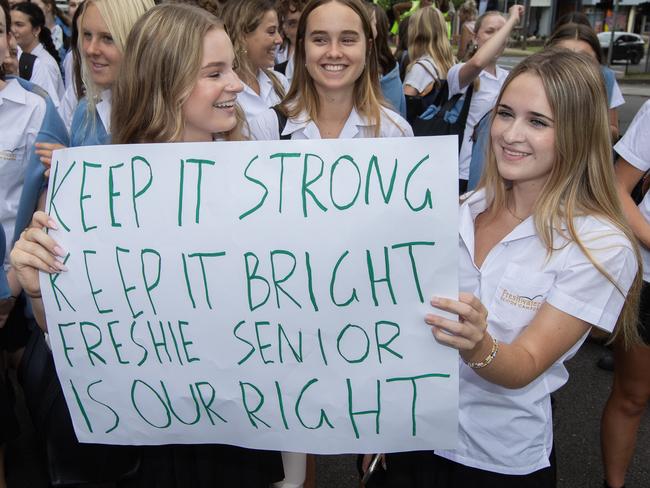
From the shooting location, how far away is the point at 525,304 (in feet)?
4.92

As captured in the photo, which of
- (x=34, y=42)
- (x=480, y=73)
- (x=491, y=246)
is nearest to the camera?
(x=491, y=246)

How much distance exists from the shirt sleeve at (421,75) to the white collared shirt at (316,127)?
2064mm

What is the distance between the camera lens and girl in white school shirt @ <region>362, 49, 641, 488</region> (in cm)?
143

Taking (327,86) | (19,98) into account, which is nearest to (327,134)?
(327,86)

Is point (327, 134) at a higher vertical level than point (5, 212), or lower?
higher

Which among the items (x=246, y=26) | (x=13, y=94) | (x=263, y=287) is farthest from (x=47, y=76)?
(x=263, y=287)

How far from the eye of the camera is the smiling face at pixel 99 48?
7.69ft

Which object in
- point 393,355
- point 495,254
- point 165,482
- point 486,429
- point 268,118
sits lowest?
point 165,482

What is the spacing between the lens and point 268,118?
2734mm

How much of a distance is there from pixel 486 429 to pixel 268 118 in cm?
168

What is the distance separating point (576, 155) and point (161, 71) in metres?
1.11

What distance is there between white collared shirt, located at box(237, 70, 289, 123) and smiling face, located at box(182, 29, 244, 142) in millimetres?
1122

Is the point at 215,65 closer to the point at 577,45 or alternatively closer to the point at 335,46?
the point at 335,46

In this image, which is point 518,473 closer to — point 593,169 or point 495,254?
point 495,254
